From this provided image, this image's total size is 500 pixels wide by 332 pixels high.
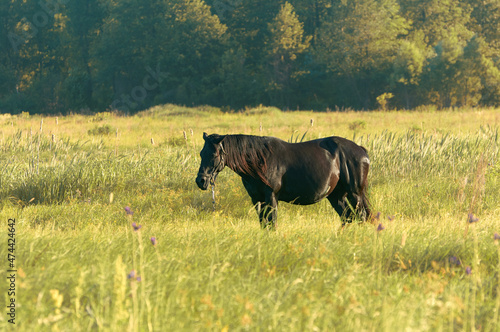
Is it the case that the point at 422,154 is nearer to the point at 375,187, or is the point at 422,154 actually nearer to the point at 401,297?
the point at 375,187

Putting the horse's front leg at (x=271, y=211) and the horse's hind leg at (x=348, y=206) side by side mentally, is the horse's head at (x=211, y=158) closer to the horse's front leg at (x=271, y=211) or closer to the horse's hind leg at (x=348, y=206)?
the horse's front leg at (x=271, y=211)

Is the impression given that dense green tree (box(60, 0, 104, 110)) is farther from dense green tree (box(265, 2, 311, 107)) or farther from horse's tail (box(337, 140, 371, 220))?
horse's tail (box(337, 140, 371, 220))

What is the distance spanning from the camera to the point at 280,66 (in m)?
55.0

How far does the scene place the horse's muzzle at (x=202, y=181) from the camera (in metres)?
5.12

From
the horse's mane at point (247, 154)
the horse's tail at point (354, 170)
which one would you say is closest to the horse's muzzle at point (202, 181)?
the horse's mane at point (247, 154)

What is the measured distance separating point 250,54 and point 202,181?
56050 millimetres

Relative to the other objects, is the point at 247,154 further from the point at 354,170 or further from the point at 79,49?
the point at 79,49

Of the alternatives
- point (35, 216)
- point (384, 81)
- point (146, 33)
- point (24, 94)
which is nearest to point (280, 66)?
point (384, 81)

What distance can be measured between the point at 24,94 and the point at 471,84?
178ft

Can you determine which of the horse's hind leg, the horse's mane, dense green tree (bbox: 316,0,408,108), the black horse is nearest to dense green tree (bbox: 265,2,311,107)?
dense green tree (bbox: 316,0,408,108)

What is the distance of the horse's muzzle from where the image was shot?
5.12 m

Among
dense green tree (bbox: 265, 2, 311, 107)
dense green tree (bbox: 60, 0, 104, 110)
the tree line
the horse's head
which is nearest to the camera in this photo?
the horse's head

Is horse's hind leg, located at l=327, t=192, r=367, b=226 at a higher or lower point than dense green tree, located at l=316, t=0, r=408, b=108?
lower

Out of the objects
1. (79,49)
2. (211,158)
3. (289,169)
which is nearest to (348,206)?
(289,169)
